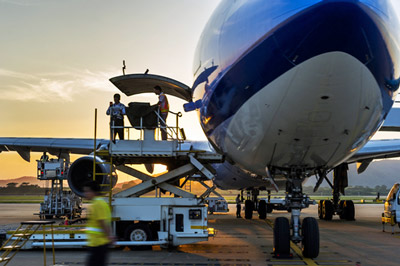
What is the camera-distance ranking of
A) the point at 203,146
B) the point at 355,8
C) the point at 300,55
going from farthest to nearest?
1. the point at 203,146
2. the point at 300,55
3. the point at 355,8

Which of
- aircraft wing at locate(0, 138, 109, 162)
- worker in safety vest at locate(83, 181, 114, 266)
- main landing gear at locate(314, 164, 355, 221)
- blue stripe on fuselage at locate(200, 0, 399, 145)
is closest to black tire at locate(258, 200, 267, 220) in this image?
main landing gear at locate(314, 164, 355, 221)

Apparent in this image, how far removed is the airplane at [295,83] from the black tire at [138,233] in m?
2.45

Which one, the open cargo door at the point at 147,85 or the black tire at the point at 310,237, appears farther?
the open cargo door at the point at 147,85

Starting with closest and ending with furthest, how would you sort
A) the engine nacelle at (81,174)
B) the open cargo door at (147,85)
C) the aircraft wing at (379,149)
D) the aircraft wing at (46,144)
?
the open cargo door at (147,85), the engine nacelle at (81,174), the aircraft wing at (379,149), the aircraft wing at (46,144)

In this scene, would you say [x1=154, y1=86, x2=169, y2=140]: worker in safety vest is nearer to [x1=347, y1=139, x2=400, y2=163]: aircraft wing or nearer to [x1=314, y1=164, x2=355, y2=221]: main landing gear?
[x1=347, y1=139, x2=400, y2=163]: aircraft wing

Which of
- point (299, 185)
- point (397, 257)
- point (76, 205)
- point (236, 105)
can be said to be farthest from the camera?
point (76, 205)

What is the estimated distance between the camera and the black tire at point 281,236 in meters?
8.12

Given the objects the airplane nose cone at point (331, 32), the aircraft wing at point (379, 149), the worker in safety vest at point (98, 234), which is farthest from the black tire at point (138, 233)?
the aircraft wing at point (379, 149)

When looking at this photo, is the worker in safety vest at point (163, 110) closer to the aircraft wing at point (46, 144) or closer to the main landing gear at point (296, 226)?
the main landing gear at point (296, 226)

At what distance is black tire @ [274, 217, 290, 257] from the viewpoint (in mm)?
8125

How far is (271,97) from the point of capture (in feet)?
21.1

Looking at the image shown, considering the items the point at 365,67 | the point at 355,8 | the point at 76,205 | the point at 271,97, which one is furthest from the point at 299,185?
the point at 76,205

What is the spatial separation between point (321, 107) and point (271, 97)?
0.71m

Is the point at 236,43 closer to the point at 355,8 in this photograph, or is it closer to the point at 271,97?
the point at 271,97
